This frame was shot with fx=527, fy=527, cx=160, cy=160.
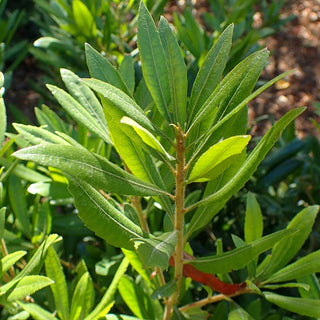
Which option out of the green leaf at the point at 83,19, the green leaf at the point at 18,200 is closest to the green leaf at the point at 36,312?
the green leaf at the point at 18,200

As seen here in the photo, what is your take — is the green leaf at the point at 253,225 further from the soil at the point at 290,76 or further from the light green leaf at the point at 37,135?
the soil at the point at 290,76

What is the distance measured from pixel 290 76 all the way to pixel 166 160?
12.0 ft

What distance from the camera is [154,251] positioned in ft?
2.54

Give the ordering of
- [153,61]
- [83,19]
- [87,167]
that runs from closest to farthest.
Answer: [87,167] → [153,61] → [83,19]

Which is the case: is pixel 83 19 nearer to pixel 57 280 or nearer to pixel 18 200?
pixel 18 200

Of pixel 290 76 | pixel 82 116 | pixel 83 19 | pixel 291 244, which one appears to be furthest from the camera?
pixel 290 76

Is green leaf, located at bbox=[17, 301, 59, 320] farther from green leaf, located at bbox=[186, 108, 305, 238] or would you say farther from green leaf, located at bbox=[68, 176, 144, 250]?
green leaf, located at bbox=[186, 108, 305, 238]

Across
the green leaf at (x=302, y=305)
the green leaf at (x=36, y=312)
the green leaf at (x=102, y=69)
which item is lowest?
the green leaf at (x=302, y=305)

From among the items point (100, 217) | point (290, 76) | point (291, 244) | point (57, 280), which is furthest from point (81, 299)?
point (290, 76)

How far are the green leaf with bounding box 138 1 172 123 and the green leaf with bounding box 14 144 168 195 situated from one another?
0.14m

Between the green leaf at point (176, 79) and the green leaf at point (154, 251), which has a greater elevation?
the green leaf at point (176, 79)

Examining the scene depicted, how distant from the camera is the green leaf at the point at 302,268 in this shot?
1.03 metres

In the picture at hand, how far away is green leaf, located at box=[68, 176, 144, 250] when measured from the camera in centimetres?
79

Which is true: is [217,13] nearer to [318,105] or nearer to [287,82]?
[318,105]
